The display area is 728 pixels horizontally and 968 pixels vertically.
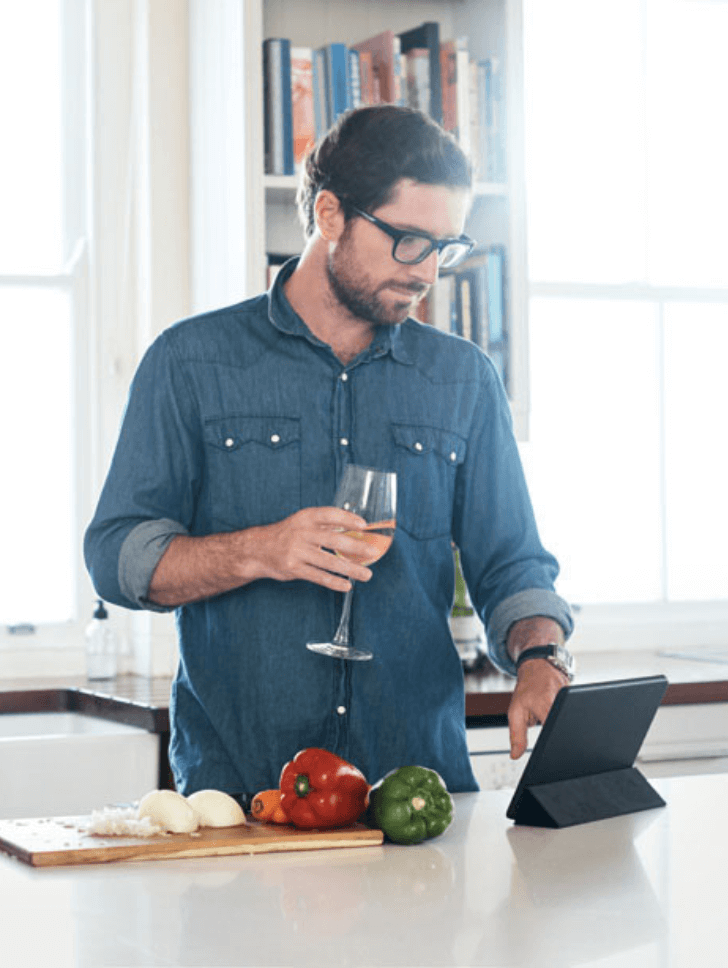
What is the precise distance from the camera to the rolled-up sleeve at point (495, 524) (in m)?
2.32

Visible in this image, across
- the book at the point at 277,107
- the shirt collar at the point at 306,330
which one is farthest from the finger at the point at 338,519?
the book at the point at 277,107

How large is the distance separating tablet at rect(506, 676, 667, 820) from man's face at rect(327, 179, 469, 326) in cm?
66

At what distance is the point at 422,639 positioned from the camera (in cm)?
230

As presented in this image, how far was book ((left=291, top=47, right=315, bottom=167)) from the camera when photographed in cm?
345

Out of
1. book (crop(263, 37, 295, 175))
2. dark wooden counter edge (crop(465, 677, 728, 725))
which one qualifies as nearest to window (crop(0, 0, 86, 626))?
book (crop(263, 37, 295, 175))

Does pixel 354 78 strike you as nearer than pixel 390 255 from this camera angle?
No

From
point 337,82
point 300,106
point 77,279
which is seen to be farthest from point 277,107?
point 77,279

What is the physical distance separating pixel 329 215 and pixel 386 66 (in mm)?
A: 1331

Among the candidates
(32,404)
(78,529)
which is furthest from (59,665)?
(32,404)

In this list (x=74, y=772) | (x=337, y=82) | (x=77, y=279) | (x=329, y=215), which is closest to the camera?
(x=329, y=215)

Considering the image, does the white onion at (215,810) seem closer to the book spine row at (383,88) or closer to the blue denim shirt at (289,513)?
the blue denim shirt at (289,513)

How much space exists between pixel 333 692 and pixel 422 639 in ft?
0.51

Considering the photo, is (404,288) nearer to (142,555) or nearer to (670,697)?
(142,555)

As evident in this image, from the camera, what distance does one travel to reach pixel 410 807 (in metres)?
1.77
